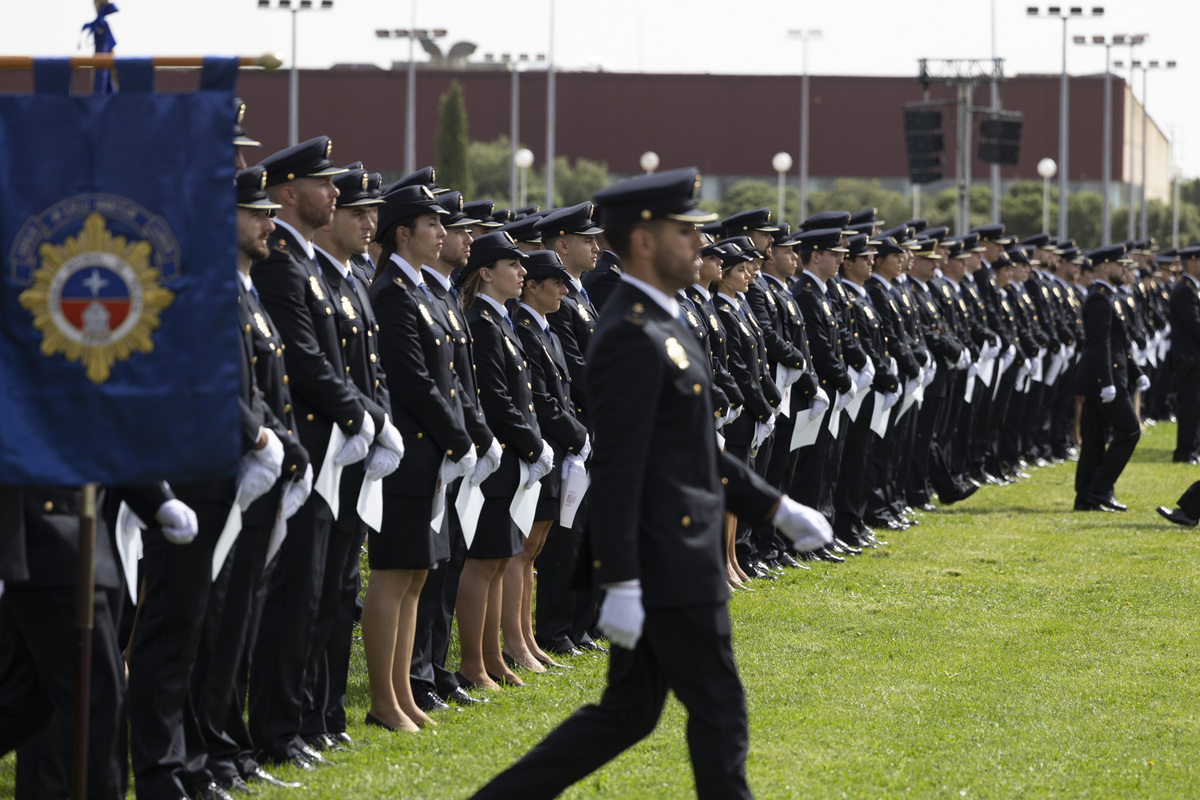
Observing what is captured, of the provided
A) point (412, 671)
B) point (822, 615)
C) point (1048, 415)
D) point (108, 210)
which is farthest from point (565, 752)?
point (1048, 415)

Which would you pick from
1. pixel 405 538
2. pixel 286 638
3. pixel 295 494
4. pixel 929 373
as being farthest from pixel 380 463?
pixel 929 373

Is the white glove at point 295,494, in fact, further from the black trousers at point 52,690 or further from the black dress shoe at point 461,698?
the black dress shoe at point 461,698

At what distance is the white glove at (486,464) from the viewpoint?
729 cm

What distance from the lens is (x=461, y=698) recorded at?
7398mm

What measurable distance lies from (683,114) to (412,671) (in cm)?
6665

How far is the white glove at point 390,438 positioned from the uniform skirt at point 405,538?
0.35m

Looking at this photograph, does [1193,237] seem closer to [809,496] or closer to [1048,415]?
[1048,415]

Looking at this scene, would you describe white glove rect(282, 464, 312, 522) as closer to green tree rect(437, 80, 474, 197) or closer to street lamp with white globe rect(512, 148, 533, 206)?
street lamp with white globe rect(512, 148, 533, 206)

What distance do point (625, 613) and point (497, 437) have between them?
3503 mm

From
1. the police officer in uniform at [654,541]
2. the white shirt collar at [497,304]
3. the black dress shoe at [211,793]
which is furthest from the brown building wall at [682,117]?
the police officer in uniform at [654,541]

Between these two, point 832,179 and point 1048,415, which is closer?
point 1048,415

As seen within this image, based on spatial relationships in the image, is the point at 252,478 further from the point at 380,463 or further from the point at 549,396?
the point at 549,396

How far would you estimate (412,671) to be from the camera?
24.1ft

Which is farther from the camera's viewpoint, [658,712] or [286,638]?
[286,638]
